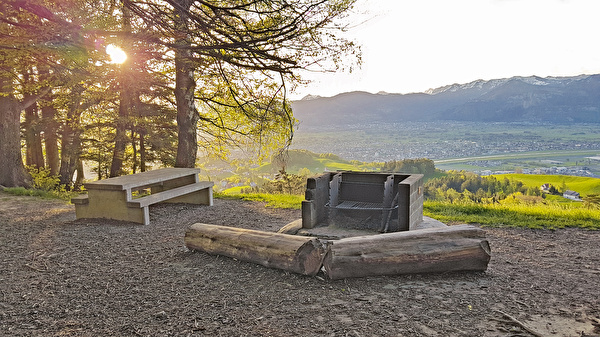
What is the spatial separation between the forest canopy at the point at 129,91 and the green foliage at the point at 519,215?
149 inches

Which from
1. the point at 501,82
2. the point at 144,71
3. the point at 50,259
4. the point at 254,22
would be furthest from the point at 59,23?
the point at 501,82

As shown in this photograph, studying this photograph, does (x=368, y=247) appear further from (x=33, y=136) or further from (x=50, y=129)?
(x=33, y=136)

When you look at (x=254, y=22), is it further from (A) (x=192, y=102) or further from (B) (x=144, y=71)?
(B) (x=144, y=71)

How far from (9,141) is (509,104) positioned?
173m

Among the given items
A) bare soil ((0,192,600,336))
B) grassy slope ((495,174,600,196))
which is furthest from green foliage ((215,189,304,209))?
grassy slope ((495,174,600,196))

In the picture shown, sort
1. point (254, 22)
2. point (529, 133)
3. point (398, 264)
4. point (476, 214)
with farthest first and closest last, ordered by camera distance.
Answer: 1. point (529, 133)
2. point (254, 22)
3. point (476, 214)
4. point (398, 264)

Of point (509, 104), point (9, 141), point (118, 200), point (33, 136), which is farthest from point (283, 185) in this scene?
point (509, 104)

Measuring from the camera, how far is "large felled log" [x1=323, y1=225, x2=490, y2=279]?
3.66 m

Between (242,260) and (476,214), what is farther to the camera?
(476,214)

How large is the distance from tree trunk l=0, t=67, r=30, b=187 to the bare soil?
7556mm

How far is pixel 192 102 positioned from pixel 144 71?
3301 millimetres

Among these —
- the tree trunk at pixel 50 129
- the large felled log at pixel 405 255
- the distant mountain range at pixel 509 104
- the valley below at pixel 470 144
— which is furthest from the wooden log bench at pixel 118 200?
the distant mountain range at pixel 509 104

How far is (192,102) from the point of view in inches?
393

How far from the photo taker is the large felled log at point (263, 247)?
373 centimetres
